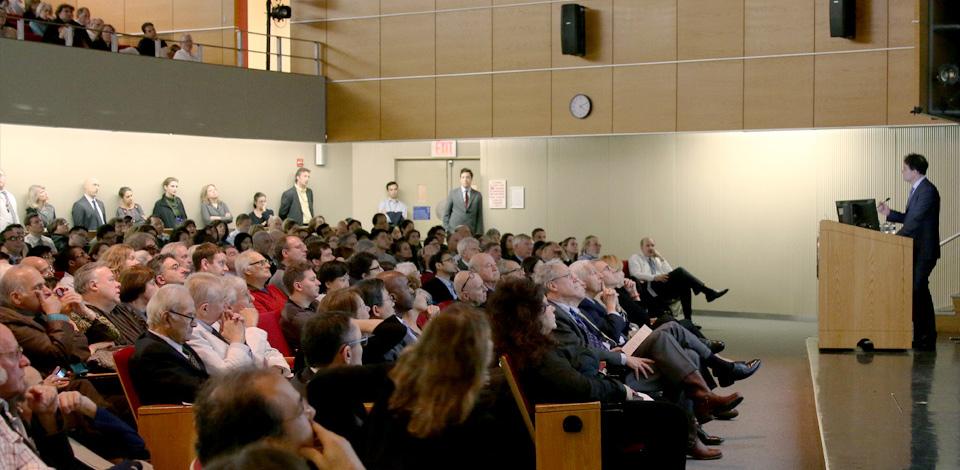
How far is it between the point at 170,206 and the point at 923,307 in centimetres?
903

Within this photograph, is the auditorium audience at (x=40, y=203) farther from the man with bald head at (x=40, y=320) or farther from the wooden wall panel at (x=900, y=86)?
the wooden wall panel at (x=900, y=86)

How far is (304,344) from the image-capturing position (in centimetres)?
384

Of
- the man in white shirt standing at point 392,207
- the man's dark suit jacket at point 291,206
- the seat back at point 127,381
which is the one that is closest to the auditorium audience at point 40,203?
the man's dark suit jacket at point 291,206

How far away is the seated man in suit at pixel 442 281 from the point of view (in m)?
8.15

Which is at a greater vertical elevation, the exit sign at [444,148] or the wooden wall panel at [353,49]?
the wooden wall panel at [353,49]

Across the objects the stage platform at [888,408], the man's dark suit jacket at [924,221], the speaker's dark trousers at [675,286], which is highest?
the man's dark suit jacket at [924,221]

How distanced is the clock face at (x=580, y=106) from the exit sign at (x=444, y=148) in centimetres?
201

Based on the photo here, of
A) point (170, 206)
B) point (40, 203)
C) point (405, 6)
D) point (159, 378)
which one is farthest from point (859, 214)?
point (40, 203)

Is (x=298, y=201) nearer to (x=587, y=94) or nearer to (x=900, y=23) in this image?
(x=587, y=94)

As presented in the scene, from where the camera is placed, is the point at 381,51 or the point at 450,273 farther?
the point at 381,51

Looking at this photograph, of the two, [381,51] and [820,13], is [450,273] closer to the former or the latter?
[820,13]

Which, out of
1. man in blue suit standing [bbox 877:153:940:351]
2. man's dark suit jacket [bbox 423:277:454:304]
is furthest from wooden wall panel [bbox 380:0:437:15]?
man in blue suit standing [bbox 877:153:940:351]

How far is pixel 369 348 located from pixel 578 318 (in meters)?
1.76

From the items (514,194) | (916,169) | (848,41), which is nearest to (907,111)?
(848,41)
